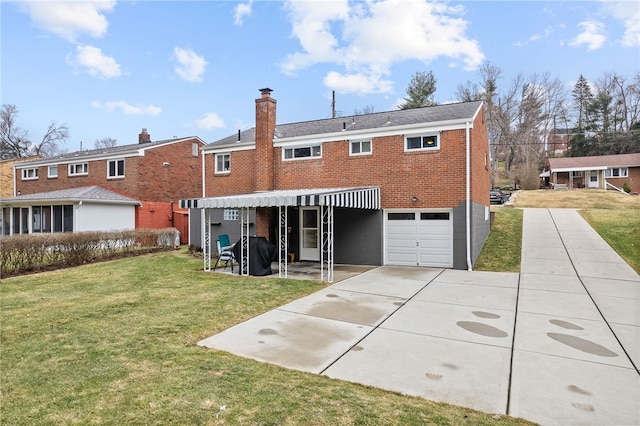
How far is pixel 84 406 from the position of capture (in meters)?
3.60

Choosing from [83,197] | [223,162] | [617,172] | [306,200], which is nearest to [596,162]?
[617,172]

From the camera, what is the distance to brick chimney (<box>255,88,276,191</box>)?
15.9 metres

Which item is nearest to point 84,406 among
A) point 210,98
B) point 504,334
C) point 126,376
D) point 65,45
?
point 126,376

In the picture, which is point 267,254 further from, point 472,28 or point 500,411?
point 472,28

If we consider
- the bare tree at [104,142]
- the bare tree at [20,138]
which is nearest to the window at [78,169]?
the bare tree at [20,138]

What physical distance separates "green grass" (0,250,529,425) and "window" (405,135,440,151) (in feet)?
27.7

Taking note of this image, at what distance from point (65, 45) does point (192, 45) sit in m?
5.57

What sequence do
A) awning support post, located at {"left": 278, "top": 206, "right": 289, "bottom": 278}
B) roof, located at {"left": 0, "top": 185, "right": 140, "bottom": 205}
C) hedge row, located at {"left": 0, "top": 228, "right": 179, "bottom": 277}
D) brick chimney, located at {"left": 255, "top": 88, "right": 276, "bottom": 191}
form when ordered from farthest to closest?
roof, located at {"left": 0, "top": 185, "right": 140, "bottom": 205}
brick chimney, located at {"left": 255, "top": 88, "right": 276, "bottom": 191}
hedge row, located at {"left": 0, "top": 228, "right": 179, "bottom": 277}
awning support post, located at {"left": 278, "top": 206, "right": 289, "bottom": 278}

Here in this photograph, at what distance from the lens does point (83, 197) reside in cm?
1967

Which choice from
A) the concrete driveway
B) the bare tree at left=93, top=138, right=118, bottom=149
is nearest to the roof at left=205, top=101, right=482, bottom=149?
the concrete driveway

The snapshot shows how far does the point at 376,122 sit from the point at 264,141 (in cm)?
499

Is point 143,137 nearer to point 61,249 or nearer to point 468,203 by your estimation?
point 61,249

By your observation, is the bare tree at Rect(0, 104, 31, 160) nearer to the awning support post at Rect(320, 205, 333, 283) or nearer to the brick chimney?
the brick chimney

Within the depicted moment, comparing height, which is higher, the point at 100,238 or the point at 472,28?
the point at 472,28
